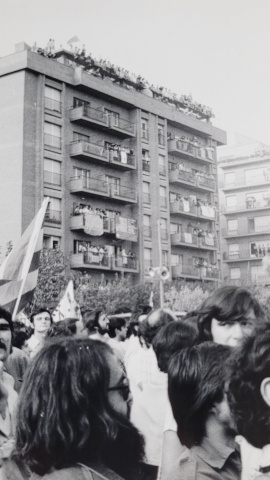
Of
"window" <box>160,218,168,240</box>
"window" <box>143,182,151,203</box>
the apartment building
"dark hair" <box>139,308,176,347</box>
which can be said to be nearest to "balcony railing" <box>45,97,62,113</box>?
"window" <box>143,182,151,203</box>

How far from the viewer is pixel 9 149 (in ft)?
16.3

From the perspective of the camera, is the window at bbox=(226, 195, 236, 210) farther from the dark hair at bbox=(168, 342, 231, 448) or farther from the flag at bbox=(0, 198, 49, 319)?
the dark hair at bbox=(168, 342, 231, 448)

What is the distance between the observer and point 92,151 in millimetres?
6789

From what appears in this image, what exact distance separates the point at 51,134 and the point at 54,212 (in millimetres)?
1284

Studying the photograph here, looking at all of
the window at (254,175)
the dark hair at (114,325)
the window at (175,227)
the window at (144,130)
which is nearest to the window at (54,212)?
the window at (144,130)

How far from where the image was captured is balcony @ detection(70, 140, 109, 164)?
6.16 metres

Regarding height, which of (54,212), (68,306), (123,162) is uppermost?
(123,162)

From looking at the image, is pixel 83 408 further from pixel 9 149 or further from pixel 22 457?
pixel 9 149

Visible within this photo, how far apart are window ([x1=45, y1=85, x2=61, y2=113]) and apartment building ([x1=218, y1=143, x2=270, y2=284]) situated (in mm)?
2619

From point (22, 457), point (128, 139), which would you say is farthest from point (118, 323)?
point (128, 139)

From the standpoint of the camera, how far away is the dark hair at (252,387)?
0.95m

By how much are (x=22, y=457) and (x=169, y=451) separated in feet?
1.10

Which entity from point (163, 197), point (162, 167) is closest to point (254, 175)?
point (163, 197)

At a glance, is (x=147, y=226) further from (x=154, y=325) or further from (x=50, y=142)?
(x=154, y=325)
